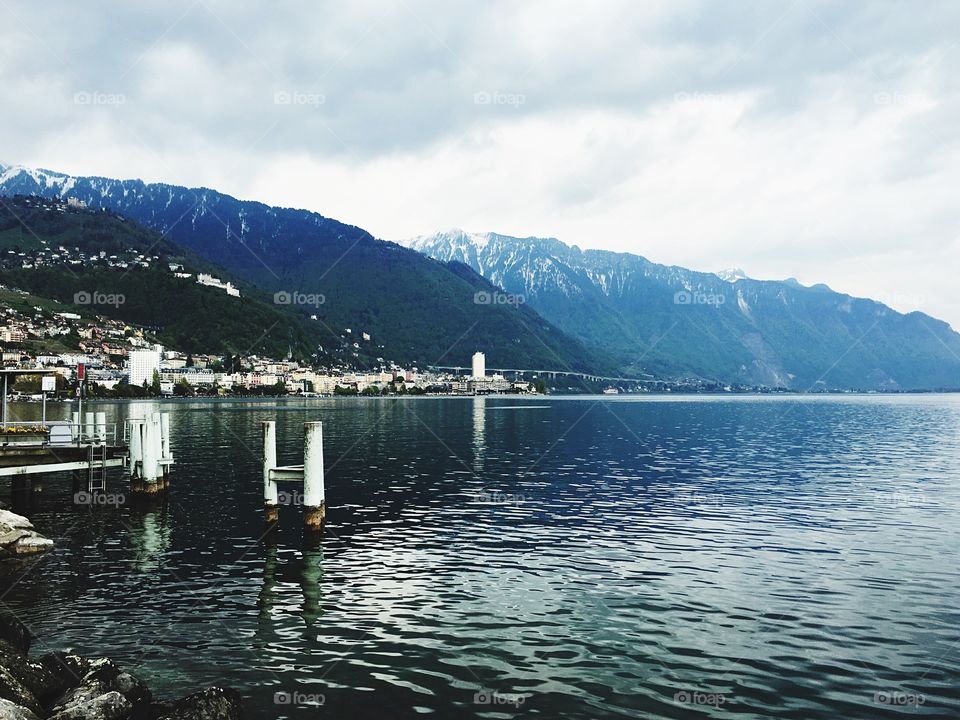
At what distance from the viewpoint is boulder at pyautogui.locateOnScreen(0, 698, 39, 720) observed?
12891 mm

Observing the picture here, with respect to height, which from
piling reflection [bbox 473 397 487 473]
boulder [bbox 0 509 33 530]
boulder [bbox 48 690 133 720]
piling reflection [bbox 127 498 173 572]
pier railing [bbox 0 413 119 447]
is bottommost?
piling reflection [bbox 473 397 487 473]

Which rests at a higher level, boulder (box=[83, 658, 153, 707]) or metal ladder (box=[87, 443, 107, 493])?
metal ladder (box=[87, 443, 107, 493])

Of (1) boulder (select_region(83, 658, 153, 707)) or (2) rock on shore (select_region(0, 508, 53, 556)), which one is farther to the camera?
(2) rock on shore (select_region(0, 508, 53, 556))

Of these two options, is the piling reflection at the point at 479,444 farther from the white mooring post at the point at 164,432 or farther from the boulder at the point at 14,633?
the boulder at the point at 14,633

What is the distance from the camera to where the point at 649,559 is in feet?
96.2

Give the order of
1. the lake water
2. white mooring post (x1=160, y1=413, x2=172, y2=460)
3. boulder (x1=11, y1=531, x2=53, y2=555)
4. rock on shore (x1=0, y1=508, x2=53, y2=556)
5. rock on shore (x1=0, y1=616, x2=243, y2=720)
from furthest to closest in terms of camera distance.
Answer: white mooring post (x1=160, y1=413, x2=172, y2=460), boulder (x1=11, y1=531, x2=53, y2=555), rock on shore (x1=0, y1=508, x2=53, y2=556), the lake water, rock on shore (x1=0, y1=616, x2=243, y2=720)

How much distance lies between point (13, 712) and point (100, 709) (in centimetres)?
156

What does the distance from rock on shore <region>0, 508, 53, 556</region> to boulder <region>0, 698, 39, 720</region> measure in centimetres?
1908

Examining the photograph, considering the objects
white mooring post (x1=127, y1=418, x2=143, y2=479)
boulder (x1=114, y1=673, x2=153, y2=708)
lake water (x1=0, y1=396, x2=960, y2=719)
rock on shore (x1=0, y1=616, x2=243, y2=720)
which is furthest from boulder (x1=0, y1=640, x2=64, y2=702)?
white mooring post (x1=127, y1=418, x2=143, y2=479)

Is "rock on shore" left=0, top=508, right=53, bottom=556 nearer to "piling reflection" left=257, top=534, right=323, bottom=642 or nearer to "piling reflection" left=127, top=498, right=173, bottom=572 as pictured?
"piling reflection" left=127, top=498, right=173, bottom=572

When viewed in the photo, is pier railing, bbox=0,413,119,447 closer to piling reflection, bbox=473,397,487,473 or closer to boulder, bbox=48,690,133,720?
piling reflection, bbox=473,397,487,473

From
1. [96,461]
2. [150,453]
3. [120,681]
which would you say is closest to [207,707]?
[120,681]

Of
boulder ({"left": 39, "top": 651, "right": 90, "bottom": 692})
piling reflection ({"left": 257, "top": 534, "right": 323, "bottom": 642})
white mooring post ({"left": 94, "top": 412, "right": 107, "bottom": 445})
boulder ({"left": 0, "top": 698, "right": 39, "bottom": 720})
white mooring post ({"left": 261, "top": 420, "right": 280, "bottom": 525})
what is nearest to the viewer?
boulder ({"left": 0, "top": 698, "right": 39, "bottom": 720})

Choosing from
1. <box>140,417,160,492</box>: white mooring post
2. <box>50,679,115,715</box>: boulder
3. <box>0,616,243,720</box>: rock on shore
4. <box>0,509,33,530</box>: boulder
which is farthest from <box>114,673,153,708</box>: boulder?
<box>140,417,160,492</box>: white mooring post
